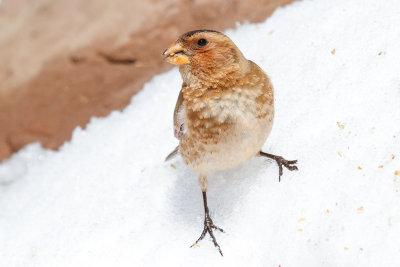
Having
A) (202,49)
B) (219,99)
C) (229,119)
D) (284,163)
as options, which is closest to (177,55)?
(202,49)

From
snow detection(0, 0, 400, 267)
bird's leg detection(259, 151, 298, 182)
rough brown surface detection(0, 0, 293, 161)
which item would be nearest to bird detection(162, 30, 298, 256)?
bird's leg detection(259, 151, 298, 182)

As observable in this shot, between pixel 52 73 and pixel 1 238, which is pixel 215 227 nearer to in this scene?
pixel 1 238

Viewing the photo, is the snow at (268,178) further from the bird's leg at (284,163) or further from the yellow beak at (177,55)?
the yellow beak at (177,55)

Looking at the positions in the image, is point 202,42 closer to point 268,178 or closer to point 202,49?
point 202,49

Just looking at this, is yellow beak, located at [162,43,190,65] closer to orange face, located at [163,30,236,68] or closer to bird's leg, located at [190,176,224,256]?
orange face, located at [163,30,236,68]

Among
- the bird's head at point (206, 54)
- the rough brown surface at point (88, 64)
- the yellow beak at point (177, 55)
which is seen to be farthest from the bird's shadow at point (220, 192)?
the rough brown surface at point (88, 64)

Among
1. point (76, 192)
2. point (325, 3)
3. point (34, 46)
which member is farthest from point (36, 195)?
point (325, 3)
